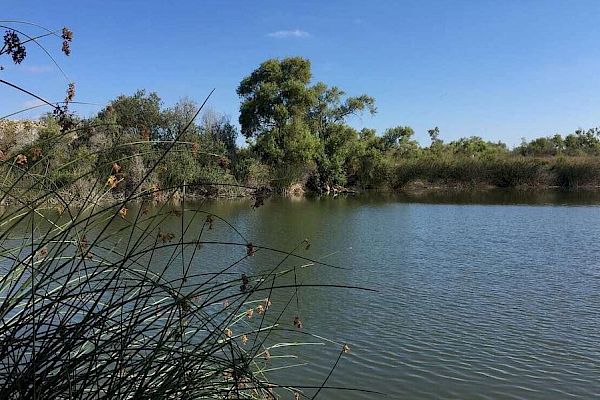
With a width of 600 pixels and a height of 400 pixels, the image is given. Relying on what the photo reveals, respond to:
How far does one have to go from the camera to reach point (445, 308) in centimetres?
839

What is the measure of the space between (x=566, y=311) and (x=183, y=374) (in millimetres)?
7655

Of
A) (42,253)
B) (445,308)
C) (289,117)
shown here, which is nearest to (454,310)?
(445,308)

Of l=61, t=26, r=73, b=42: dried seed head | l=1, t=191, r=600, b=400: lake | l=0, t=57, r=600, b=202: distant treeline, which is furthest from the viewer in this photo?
l=0, t=57, r=600, b=202: distant treeline

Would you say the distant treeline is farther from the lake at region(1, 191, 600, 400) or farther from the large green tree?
the lake at region(1, 191, 600, 400)

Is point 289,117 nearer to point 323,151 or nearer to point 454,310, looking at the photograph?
point 323,151

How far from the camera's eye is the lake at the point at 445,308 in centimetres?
579

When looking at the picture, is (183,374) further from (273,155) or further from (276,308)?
(273,155)

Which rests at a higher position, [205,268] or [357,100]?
[357,100]

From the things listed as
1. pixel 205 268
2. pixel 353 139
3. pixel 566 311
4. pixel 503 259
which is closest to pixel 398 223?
pixel 503 259

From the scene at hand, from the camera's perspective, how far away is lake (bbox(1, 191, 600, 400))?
5.79 m

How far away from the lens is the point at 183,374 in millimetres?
1984

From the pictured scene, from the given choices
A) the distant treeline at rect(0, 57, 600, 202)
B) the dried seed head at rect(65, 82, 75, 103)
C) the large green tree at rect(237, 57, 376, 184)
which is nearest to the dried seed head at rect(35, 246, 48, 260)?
the dried seed head at rect(65, 82, 75, 103)

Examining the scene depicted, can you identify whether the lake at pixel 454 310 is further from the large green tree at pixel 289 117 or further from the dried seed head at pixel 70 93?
the large green tree at pixel 289 117

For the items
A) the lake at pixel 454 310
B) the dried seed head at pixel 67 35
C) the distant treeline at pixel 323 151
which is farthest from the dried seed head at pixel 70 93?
the distant treeline at pixel 323 151
